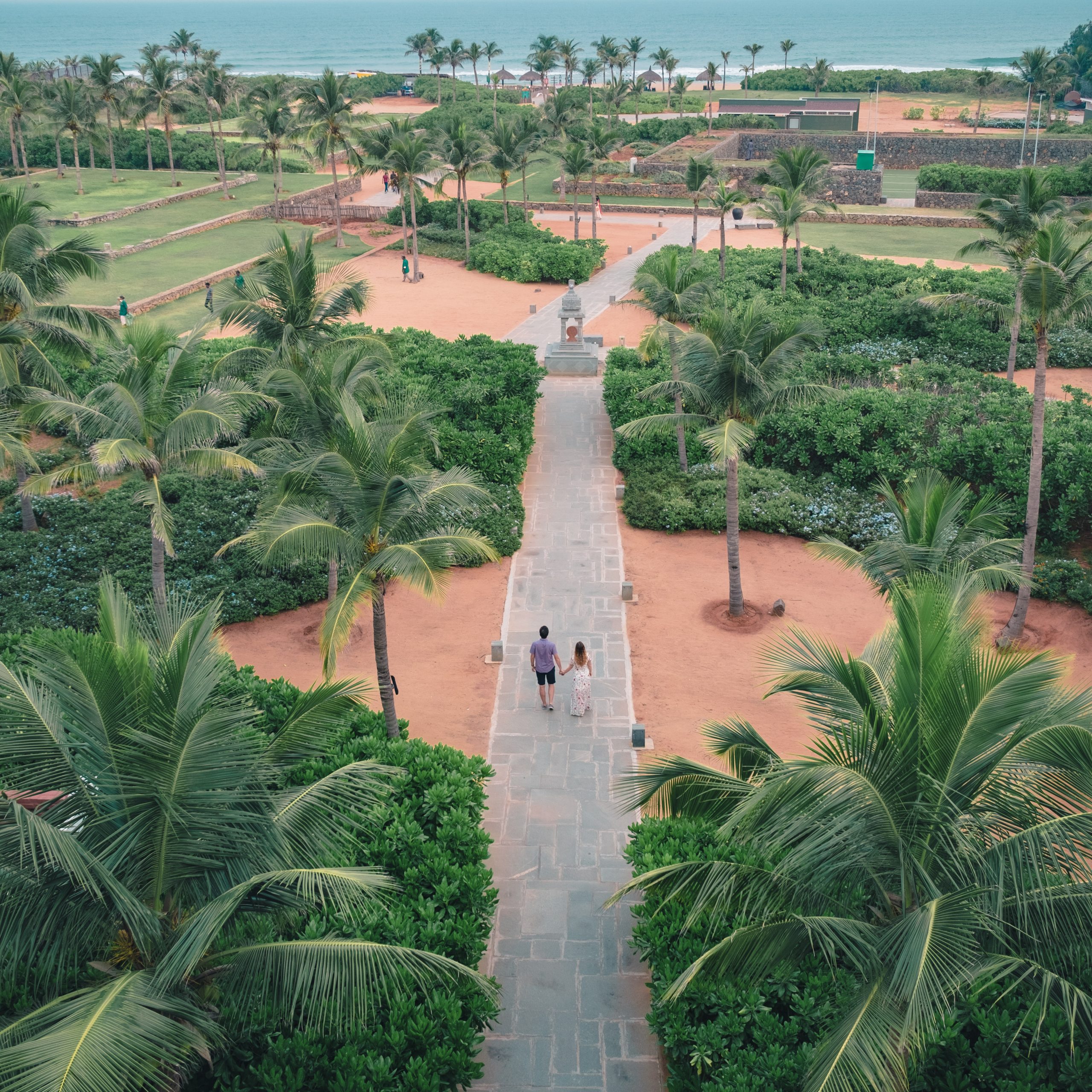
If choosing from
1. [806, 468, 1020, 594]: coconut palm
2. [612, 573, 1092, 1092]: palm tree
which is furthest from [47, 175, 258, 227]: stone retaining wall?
[612, 573, 1092, 1092]: palm tree

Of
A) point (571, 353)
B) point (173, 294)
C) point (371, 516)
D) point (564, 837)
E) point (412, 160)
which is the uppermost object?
point (412, 160)

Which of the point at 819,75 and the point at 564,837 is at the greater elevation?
the point at 819,75

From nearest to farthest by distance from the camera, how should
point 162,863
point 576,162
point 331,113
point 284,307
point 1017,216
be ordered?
1. point 162,863
2. point 284,307
3. point 1017,216
4. point 331,113
5. point 576,162

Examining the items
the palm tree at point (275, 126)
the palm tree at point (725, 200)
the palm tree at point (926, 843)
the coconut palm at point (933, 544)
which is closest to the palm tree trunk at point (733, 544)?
the coconut palm at point (933, 544)

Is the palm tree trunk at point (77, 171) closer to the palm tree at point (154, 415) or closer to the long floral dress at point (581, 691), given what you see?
the palm tree at point (154, 415)

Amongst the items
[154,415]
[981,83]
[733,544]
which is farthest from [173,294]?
[981,83]

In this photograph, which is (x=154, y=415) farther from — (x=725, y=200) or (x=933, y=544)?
(x=725, y=200)

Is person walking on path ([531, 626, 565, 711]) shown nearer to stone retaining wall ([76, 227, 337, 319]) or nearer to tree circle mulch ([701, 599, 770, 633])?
tree circle mulch ([701, 599, 770, 633])
